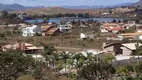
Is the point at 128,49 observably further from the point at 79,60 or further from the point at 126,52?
the point at 79,60

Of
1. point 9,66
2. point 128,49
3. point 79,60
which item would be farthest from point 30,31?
point 9,66

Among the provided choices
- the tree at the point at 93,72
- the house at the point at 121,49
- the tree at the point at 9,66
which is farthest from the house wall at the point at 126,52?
the tree at the point at 9,66

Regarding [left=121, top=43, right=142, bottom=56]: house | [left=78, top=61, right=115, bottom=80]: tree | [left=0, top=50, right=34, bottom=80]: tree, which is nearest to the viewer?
[left=0, top=50, right=34, bottom=80]: tree

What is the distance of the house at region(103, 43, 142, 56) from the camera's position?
35.7 metres

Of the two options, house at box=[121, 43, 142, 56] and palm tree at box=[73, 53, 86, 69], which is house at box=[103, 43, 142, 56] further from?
palm tree at box=[73, 53, 86, 69]

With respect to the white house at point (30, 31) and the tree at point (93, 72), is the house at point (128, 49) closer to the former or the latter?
the tree at point (93, 72)

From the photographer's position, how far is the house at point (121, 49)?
35.7 metres

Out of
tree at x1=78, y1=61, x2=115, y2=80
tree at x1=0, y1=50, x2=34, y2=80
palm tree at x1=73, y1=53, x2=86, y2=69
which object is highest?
tree at x1=0, y1=50, x2=34, y2=80

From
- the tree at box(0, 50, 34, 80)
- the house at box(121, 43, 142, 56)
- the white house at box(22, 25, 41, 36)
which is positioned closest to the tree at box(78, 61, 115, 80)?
the tree at box(0, 50, 34, 80)

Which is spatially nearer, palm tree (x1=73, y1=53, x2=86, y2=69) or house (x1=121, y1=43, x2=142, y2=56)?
palm tree (x1=73, y1=53, x2=86, y2=69)

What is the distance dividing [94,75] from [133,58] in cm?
1478

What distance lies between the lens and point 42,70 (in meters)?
24.0

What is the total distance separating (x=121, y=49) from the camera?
122 ft

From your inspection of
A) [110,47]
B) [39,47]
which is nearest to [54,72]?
[110,47]
